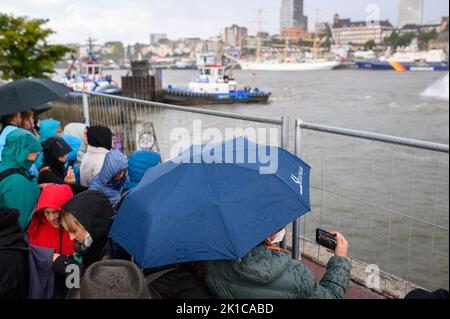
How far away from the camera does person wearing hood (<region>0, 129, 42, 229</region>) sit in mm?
2809

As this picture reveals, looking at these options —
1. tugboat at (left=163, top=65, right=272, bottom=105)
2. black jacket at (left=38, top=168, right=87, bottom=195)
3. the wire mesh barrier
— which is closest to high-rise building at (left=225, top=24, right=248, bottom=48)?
tugboat at (left=163, top=65, right=272, bottom=105)

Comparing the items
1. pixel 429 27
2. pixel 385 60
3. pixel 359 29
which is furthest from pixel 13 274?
pixel 429 27

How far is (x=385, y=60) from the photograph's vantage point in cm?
10019

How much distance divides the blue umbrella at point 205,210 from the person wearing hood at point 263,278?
0.26 feet

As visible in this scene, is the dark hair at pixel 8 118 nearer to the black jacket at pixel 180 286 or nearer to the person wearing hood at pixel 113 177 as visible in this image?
the person wearing hood at pixel 113 177

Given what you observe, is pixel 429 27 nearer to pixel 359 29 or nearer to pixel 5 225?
pixel 359 29

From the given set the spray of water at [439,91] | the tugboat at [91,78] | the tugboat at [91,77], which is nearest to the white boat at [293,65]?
the spray of water at [439,91]

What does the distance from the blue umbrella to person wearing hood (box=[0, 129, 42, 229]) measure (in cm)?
99

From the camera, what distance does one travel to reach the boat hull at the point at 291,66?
10019 cm

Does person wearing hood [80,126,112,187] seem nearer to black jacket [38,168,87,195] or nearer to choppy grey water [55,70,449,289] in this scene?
black jacket [38,168,87,195]

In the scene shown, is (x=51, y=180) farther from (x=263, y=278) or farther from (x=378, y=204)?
(x=378, y=204)

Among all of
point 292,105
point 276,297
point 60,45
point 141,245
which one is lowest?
point 292,105

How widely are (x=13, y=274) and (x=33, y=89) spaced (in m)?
3.21
